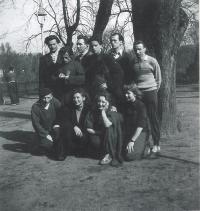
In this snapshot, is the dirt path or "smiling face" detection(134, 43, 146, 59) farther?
"smiling face" detection(134, 43, 146, 59)

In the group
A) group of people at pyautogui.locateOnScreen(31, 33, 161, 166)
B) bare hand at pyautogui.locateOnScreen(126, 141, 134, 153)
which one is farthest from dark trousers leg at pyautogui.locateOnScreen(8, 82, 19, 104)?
bare hand at pyautogui.locateOnScreen(126, 141, 134, 153)

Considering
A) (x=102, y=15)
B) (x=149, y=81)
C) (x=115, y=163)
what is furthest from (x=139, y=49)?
(x=102, y=15)

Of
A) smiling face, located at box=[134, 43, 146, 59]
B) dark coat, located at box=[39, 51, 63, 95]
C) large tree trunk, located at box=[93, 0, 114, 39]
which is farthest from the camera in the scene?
large tree trunk, located at box=[93, 0, 114, 39]

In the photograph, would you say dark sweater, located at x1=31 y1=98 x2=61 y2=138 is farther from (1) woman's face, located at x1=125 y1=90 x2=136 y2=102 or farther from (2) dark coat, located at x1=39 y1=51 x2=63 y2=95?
(1) woman's face, located at x1=125 y1=90 x2=136 y2=102

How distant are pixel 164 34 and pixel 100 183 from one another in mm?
3612

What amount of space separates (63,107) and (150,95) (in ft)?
4.76

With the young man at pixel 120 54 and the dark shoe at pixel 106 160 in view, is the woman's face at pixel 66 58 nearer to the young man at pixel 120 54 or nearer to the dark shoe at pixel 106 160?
the young man at pixel 120 54

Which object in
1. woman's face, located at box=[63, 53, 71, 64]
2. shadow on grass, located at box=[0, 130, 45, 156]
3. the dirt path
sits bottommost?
shadow on grass, located at box=[0, 130, 45, 156]

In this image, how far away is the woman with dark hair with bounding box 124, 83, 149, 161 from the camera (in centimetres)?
567

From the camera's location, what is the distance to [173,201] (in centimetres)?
395

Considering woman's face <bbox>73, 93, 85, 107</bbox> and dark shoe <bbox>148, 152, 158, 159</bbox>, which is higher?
woman's face <bbox>73, 93, 85, 107</bbox>

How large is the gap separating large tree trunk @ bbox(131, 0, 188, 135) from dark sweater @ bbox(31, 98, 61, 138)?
2203mm

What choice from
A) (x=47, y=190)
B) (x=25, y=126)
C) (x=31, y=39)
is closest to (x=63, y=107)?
(x=47, y=190)

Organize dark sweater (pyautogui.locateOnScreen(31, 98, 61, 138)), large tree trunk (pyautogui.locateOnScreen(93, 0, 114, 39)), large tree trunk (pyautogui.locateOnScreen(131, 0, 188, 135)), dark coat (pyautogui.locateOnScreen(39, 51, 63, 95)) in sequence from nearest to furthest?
dark sweater (pyautogui.locateOnScreen(31, 98, 61, 138)), dark coat (pyautogui.locateOnScreen(39, 51, 63, 95)), large tree trunk (pyautogui.locateOnScreen(131, 0, 188, 135)), large tree trunk (pyautogui.locateOnScreen(93, 0, 114, 39))
